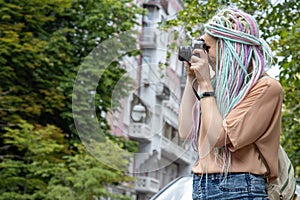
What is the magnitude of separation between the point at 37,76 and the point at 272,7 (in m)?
14.3

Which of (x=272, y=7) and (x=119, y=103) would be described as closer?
(x=119, y=103)

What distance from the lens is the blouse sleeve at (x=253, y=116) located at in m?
2.98

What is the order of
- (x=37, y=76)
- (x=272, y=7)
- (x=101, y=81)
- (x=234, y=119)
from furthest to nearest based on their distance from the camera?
(x=37, y=76) < (x=272, y=7) < (x=101, y=81) < (x=234, y=119)

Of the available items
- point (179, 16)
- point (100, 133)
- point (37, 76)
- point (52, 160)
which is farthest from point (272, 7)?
point (37, 76)

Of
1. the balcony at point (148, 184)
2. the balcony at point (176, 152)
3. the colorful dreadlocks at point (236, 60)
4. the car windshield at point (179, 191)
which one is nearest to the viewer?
the colorful dreadlocks at point (236, 60)

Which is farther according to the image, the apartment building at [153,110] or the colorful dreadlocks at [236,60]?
the apartment building at [153,110]

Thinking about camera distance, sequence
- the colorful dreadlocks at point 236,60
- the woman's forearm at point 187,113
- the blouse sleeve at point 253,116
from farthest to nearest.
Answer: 1. the woman's forearm at point 187,113
2. the colorful dreadlocks at point 236,60
3. the blouse sleeve at point 253,116

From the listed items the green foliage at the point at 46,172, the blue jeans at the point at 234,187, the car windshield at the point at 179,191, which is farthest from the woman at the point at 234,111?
the green foliage at the point at 46,172

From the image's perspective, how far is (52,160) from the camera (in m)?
20.2

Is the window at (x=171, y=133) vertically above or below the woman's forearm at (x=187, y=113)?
below

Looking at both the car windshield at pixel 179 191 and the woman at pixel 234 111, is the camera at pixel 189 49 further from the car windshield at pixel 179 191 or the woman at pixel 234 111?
the car windshield at pixel 179 191

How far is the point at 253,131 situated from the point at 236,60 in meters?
0.30

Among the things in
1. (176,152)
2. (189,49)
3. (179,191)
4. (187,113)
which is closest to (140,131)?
(176,152)

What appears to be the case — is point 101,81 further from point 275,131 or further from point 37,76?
point 37,76
